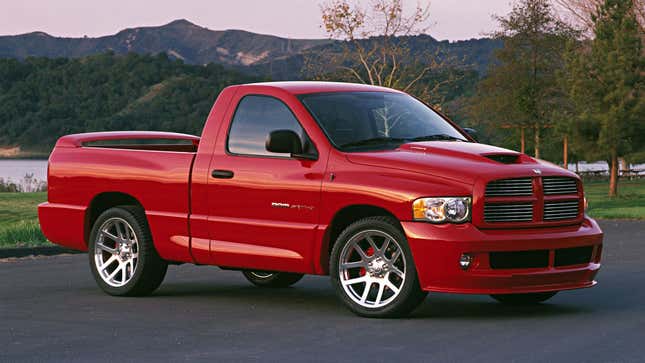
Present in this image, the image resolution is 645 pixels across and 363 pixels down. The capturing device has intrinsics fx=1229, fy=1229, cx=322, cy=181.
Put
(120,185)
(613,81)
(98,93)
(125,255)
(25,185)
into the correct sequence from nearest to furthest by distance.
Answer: (120,185) < (125,255) < (25,185) < (613,81) < (98,93)

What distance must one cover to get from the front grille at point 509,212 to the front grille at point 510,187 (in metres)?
0.09

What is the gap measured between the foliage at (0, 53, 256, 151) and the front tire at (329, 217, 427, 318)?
91842 millimetres

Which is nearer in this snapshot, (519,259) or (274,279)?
(519,259)

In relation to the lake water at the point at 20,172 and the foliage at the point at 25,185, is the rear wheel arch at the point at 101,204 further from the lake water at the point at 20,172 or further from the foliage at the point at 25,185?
the lake water at the point at 20,172

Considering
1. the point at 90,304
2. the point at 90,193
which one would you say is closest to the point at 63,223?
the point at 90,193

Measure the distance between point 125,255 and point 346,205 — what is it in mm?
2897

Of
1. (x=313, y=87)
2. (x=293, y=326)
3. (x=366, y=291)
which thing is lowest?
(x=293, y=326)

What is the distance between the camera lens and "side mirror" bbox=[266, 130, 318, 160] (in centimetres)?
1022

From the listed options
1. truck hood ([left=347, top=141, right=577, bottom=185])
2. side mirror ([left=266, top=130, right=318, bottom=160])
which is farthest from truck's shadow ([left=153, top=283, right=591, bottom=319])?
side mirror ([left=266, top=130, right=318, bottom=160])

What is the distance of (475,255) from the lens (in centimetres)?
948

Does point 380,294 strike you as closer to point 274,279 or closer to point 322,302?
point 322,302

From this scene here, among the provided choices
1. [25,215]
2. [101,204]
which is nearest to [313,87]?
[101,204]

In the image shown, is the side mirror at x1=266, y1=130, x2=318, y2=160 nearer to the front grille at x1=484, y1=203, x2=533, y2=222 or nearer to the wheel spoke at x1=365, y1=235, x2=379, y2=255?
the wheel spoke at x1=365, y1=235, x2=379, y2=255

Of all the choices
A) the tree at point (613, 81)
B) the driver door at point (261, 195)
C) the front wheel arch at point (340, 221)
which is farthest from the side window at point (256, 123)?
the tree at point (613, 81)
